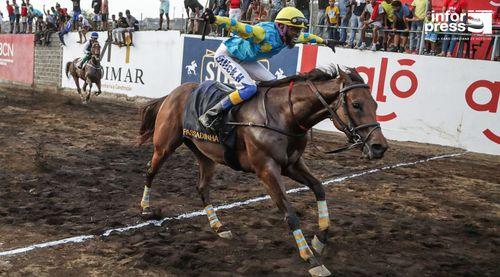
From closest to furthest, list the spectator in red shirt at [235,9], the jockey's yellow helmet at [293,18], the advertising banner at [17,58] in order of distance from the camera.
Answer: the jockey's yellow helmet at [293,18], the spectator in red shirt at [235,9], the advertising banner at [17,58]

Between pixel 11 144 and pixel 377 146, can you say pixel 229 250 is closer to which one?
pixel 377 146

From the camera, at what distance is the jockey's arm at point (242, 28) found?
5.33 metres

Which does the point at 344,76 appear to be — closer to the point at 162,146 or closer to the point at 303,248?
the point at 303,248

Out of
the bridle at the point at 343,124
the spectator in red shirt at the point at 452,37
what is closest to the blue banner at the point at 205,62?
the spectator in red shirt at the point at 452,37

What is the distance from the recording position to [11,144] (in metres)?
10.6

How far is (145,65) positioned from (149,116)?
49.5ft

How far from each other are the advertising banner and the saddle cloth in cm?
2587

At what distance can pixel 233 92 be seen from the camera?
17.9 feet

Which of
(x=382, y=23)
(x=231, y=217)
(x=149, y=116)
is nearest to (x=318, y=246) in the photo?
(x=231, y=217)

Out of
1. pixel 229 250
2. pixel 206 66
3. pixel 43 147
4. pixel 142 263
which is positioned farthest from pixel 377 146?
pixel 206 66

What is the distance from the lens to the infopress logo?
1290cm

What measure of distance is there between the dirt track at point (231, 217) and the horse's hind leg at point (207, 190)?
109mm

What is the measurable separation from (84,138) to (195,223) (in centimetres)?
688

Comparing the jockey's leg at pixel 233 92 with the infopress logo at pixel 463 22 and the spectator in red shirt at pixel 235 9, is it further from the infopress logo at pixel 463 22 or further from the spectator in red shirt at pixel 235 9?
the spectator in red shirt at pixel 235 9
